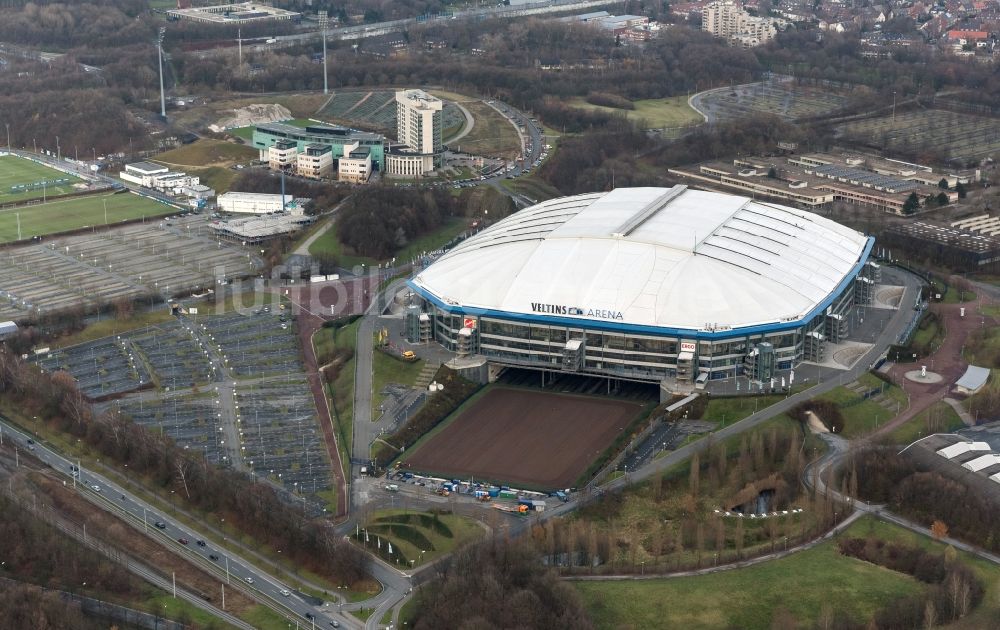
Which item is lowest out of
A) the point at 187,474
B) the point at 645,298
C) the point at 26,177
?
the point at 26,177

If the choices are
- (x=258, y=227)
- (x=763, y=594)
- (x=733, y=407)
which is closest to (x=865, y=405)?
(x=733, y=407)

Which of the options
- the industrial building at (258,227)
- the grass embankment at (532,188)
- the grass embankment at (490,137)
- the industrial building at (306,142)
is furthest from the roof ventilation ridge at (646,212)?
the grass embankment at (490,137)

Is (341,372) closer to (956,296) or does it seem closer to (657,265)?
(657,265)

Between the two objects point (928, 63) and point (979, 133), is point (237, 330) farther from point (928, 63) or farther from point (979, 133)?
point (928, 63)

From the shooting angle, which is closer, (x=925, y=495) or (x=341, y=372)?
(x=925, y=495)

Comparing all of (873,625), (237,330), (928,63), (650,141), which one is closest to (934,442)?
(873,625)

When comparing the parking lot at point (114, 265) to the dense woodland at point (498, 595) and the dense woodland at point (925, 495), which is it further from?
the dense woodland at point (925, 495)
